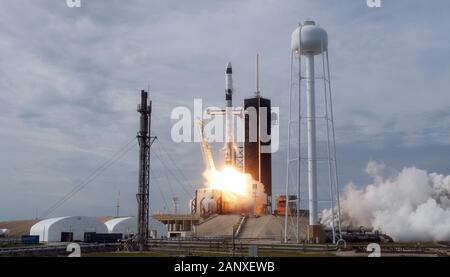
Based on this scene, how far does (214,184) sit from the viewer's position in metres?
142

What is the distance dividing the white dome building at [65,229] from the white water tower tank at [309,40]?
57.3m

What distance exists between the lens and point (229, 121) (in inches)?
5640

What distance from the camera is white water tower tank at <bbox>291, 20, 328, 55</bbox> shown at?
80.7m

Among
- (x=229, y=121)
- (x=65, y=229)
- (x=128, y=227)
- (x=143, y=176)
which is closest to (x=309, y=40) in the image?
(x=143, y=176)

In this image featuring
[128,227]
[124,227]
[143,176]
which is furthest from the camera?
[128,227]

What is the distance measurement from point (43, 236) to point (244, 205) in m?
51.3

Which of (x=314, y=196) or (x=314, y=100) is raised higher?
(x=314, y=100)

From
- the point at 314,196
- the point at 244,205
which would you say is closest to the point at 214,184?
the point at 244,205

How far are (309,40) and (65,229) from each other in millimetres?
62586

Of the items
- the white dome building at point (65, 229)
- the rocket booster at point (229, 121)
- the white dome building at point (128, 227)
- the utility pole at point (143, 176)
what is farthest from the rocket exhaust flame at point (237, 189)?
the utility pole at point (143, 176)

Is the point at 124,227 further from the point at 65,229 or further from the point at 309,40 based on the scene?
the point at 309,40
